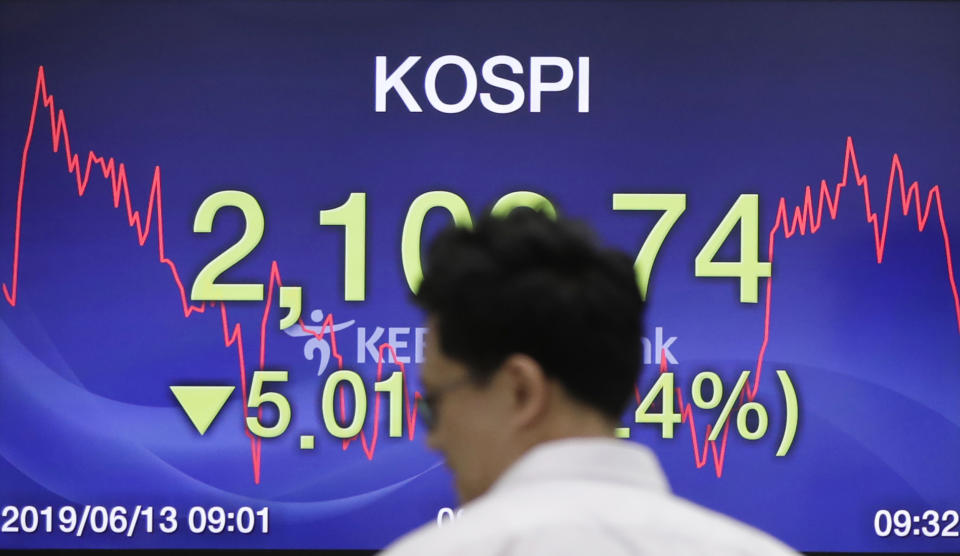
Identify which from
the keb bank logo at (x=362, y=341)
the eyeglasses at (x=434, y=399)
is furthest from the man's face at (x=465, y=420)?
the keb bank logo at (x=362, y=341)

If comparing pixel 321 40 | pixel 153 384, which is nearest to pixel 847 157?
pixel 321 40

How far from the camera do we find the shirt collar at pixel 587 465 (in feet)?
2.70

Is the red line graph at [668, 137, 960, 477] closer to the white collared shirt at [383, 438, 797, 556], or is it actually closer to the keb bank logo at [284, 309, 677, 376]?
the keb bank logo at [284, 309, 677, 376]

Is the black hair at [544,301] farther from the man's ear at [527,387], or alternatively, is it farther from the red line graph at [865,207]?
the red line graph at [865,207]

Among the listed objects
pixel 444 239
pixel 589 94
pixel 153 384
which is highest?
pixel 589 94

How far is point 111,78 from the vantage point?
8.56 feet

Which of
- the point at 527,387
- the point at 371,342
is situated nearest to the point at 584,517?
the point at 527,387

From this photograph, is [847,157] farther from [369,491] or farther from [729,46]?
[369,491]

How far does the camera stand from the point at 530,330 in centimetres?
88

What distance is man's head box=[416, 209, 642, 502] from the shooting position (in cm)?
88

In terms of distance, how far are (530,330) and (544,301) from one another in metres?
0.02

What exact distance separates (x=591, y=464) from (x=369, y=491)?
1.77m

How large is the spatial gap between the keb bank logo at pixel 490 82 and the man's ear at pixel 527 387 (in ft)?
5.77
